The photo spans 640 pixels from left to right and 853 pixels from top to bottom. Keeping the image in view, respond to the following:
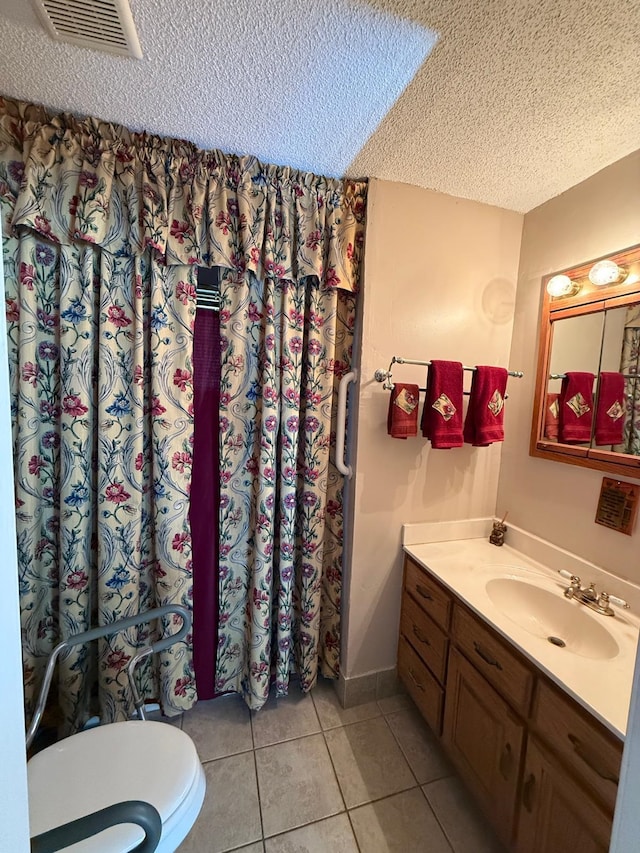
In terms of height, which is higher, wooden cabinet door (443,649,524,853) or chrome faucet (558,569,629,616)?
chrome faucet (558,569,629,616)

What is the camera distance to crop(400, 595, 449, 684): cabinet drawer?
1.31 metres

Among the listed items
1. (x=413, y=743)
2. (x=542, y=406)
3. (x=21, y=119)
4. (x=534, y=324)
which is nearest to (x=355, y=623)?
(x=413, y=743)

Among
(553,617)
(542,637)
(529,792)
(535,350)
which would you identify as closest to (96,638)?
(529,792)

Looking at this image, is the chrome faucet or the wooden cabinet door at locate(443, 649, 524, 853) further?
the chrome faucet

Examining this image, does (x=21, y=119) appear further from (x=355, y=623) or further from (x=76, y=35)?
(x=355, y=623)

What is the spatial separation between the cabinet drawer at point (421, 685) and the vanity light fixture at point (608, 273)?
5.53 feet

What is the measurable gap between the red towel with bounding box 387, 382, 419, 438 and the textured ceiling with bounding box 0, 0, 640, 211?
0.89 metres

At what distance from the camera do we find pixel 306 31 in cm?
85

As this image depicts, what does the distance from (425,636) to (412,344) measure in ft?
4.18

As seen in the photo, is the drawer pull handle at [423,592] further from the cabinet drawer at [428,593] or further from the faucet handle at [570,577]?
the faucet handle at [570,577]

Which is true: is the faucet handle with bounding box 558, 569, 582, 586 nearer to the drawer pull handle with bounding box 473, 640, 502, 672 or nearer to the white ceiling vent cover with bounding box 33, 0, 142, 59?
the drawer pull handle with bounding box 473, 640, 502, 672

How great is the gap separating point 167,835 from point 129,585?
2.41 feet

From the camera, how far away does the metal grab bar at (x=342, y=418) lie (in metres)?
→ 1.43

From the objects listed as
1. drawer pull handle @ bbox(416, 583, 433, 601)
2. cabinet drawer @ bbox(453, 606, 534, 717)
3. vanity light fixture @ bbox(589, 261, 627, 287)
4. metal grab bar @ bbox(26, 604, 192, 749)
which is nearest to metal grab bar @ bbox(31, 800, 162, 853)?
metal grab bar @ bbox(26, 604, 192, 749)
